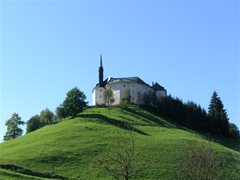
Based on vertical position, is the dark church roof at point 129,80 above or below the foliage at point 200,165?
above

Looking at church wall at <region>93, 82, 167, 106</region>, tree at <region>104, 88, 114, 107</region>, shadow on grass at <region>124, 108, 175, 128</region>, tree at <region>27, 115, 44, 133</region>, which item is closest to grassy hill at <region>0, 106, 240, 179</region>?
shadow on grass at <region>124, 108, 175, 128</region>

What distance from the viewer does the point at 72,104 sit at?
11462 cm

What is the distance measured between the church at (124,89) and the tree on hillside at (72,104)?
18.5 metres

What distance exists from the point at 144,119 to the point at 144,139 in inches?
1074

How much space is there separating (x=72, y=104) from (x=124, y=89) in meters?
28.3

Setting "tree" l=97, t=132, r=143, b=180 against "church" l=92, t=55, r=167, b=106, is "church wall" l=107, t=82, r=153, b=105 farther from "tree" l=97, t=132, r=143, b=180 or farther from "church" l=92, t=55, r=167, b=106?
"tree" l=97, t=132, r=143, b=180

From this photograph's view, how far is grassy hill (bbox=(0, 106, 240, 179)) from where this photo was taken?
61969 mm

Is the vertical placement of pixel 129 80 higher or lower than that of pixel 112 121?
higher

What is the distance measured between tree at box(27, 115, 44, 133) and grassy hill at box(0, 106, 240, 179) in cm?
1412

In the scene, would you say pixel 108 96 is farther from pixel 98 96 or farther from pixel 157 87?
pixel 157 87

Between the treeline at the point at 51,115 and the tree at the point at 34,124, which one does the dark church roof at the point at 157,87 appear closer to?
the treeline at the point at 51,115

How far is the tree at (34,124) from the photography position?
119 m

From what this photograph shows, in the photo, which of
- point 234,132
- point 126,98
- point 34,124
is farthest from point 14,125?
point 234,132

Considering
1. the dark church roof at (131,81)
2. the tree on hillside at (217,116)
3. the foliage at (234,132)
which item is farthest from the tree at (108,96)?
the foliage at (234,132)
